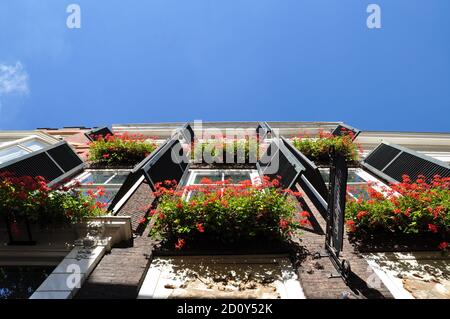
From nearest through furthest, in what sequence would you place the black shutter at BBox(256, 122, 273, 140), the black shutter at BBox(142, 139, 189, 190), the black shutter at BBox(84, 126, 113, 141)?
the black shutter at BBox(142, 139, 189, 190)
the black shutter at BBox(84, 126, 113, 141)
the black shutter at BBox(256, 122, 273, 140)

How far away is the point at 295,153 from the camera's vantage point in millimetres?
10734

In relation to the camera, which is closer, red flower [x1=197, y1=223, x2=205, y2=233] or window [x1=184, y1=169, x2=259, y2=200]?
red flower [x1=197, y1=223, x2=205, y2=233]

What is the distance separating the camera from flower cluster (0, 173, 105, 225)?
6.30 meters

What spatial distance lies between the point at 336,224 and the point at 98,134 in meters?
12.1

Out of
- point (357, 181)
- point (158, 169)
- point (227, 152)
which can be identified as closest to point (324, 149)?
point (357, 181)

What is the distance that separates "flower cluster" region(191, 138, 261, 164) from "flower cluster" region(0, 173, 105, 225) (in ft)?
20.7

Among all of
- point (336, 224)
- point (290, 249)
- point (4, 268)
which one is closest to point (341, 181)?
point (336, 224)

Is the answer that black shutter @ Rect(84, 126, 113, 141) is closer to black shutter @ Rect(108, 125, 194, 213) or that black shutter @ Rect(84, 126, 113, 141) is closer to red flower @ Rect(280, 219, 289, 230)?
black shutter @ Rect(108, 125, 194, 213)

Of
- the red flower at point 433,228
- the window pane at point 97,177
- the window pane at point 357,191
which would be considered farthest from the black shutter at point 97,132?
the red flower at point 433,228

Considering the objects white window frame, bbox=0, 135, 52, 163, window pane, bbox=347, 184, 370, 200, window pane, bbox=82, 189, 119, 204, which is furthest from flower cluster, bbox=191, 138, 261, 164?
white window frame, bbox=0, 135, 52, 163

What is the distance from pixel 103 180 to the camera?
11414mm

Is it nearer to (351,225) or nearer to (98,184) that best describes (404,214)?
(351,225)

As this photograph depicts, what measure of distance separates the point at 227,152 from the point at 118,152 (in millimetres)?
4925
